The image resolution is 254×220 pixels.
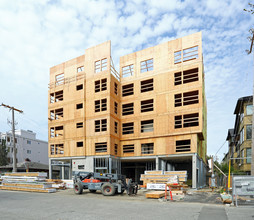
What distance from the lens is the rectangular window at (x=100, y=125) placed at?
31.5m

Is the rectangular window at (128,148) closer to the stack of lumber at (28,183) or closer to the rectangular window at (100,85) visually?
the rectangular window at (100,85)

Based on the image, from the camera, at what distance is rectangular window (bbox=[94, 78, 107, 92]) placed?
1275 inches

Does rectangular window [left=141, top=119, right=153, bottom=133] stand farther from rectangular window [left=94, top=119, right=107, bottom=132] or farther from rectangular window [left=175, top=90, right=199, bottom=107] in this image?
rectangular window [left=94, top=119, right=107, bottom=132]

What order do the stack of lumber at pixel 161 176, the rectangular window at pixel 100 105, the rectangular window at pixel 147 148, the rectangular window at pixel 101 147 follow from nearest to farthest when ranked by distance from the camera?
1. the stack of lumber at pixel 161 176
2. the rectangular window at pixel 101 147
3. the rectangular window at pixel 100 105
4. the rectangular window at pixel 147 148

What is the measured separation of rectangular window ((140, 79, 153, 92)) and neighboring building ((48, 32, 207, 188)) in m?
0.14

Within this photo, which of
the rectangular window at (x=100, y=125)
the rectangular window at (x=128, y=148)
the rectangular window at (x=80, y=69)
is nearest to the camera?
the rectangular window at (x=100, y=125)

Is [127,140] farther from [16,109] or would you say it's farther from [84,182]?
[16,109]

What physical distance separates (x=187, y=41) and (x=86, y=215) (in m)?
25.0

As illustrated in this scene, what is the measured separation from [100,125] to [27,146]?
4751 centimetres

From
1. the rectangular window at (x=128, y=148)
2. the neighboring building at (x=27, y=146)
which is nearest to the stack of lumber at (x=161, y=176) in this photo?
the rectangular window at (x=128, y=148)

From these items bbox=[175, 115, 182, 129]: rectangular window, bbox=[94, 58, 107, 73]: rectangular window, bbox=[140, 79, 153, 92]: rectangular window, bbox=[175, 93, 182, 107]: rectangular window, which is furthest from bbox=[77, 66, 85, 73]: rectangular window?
bbox=[175, 115, 182, 129]: rectangular window

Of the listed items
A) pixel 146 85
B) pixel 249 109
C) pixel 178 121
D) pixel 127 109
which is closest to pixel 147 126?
pixel 127 109

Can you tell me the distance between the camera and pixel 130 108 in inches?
1357

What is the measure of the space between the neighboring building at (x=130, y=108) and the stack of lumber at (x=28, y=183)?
840 cm
